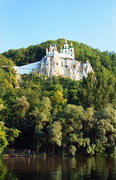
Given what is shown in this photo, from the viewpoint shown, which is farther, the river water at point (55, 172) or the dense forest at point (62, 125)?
the dense forest at point (62, 125)

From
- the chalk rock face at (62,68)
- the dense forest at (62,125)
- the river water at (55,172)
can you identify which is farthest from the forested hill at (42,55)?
the river water at (55,172)

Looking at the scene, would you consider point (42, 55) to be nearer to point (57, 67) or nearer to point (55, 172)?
point (57, 67)

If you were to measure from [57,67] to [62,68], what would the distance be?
2876 mm

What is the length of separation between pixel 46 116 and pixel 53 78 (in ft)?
118

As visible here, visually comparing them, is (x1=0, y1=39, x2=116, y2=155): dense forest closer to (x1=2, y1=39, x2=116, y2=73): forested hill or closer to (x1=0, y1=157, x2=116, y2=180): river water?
(x1=0, y1=157, x2=116, y2=180): river water

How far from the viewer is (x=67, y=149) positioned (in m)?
30.4

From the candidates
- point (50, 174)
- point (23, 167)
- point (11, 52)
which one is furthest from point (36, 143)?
point (11, 52)

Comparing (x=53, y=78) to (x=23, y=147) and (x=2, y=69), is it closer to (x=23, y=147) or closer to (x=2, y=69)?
(x=2, y=69)

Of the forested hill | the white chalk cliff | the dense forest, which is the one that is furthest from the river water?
the forested hill

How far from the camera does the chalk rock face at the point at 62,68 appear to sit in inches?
2827

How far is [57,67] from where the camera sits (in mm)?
73438

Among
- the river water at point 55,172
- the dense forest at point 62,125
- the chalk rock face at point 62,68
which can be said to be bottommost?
the river water at point 55,172

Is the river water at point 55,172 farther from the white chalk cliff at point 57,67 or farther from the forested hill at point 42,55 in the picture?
the forested hill at point 42,55

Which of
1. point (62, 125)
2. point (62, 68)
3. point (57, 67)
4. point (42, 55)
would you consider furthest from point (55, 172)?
point (42, 55)
